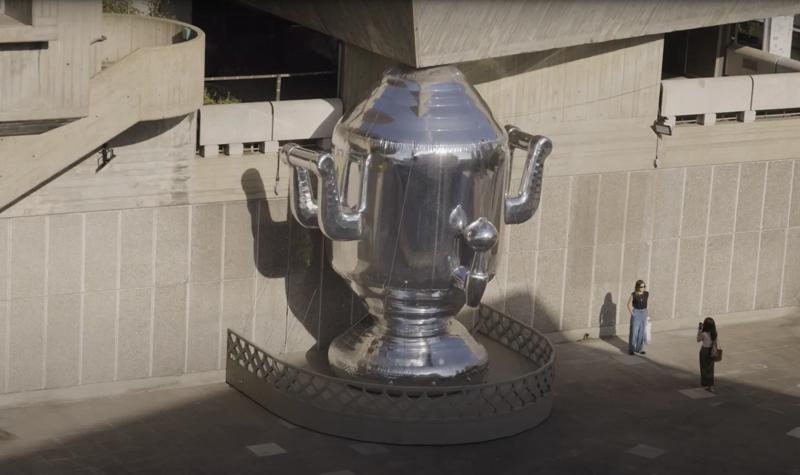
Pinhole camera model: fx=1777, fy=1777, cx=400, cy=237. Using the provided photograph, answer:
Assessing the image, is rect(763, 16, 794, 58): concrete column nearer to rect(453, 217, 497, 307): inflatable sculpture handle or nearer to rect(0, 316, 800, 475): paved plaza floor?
rect(0, 316, 800, 475): paved plaza floor

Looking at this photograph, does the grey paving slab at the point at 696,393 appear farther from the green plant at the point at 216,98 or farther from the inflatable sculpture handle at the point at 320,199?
the green plant at the point at 216,98

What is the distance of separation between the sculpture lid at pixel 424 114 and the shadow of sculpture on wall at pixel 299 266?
1890 millimetres

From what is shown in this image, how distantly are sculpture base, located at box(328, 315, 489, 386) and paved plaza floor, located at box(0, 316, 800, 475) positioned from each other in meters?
1.29

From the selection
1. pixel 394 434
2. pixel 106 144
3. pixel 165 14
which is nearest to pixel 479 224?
pixel 394 434

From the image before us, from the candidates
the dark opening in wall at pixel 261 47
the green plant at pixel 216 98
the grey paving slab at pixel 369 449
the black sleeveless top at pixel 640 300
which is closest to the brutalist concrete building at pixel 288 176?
the dark opening in wall at pixel 261 47

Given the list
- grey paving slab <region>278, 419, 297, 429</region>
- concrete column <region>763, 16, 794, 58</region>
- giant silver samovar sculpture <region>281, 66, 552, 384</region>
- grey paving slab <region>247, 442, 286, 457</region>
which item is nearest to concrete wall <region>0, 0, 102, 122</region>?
giant silver samovar sculpture <region>281, 66, 552, 384</region>

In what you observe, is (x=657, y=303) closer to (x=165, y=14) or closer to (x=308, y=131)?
(x=308, y=131)

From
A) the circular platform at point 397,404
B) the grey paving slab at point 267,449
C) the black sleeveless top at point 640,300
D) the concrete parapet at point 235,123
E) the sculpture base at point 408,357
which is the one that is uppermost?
the concrete parapet at point 235,123

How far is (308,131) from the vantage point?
972 inches

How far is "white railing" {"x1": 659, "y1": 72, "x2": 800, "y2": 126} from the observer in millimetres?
26906

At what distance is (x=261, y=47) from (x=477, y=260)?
765 cm

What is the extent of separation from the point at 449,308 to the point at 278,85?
4017 millimetres

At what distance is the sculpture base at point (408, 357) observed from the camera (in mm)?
23594

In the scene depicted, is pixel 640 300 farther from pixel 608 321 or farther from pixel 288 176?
pixel 288 176
